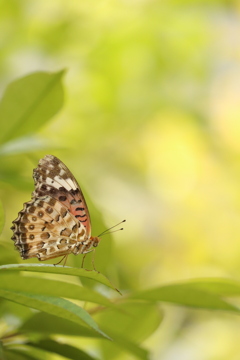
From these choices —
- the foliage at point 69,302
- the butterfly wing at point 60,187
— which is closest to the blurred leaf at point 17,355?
the foliage at point 69,302

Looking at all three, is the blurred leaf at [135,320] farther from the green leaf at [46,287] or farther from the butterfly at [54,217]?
the green leaf at [46,287]

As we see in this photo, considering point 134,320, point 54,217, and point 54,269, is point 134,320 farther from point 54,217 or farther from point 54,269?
point 54,269

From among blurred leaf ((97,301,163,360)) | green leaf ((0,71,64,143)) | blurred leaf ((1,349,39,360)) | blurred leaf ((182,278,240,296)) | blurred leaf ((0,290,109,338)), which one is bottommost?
blurred leaf ((1,349,39,360))

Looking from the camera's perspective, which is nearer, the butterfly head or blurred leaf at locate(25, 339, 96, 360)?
blurred leaf at locate(25, 339, 96, 360)

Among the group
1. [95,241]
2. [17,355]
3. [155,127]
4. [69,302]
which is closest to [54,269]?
[69,302]

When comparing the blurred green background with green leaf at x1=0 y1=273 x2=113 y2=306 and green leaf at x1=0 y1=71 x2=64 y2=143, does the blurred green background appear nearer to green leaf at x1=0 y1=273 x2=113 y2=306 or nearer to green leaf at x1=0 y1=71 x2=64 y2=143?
green leaf at x1=0 y1=71 x2=64 y2=143

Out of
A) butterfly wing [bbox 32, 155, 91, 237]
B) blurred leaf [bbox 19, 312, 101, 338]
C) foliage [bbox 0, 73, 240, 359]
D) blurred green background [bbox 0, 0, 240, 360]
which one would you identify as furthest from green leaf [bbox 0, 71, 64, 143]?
blurred leaf [bbox 19, 312, 101, 338]
